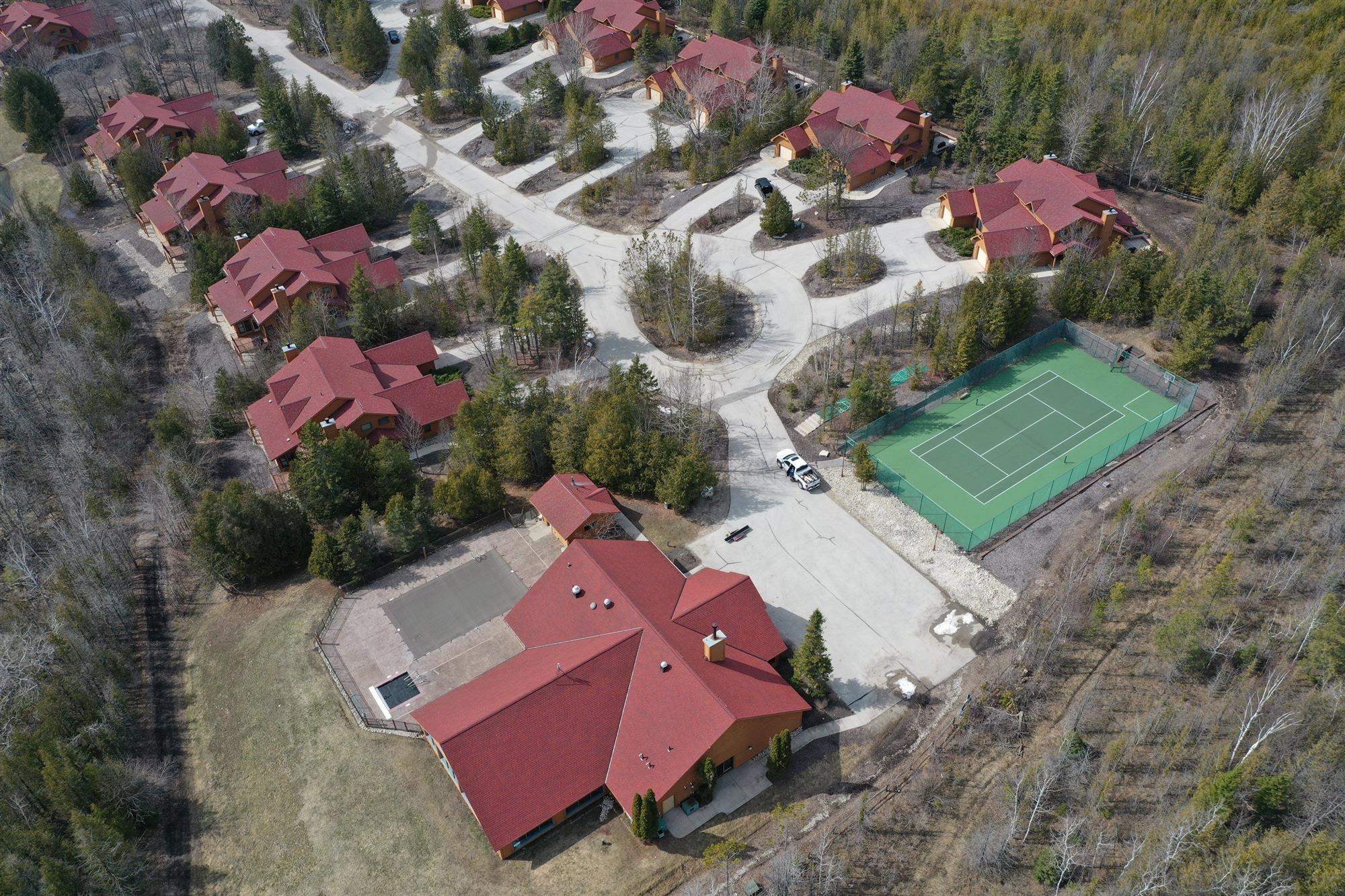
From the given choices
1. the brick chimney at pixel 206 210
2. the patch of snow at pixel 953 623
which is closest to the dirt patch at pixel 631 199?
the brick chimney at pixel 206 210

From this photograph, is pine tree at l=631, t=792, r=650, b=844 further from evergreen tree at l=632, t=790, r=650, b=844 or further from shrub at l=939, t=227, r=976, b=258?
shrub at l=939, t=227, r=976, b=258

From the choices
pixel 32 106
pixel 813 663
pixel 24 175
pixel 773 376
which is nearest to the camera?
pixel 813 663

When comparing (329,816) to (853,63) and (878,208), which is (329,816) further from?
(853,63)

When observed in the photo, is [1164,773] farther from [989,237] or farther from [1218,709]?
[989,237]

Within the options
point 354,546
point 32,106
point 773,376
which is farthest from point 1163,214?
point 32,106

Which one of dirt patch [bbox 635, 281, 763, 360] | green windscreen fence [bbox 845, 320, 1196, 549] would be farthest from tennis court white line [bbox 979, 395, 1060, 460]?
dirt patch [bbox 635, 281, 763, 360]

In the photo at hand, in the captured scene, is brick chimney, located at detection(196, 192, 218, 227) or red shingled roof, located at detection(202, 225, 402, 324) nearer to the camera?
red shingled roof, located at detection(202, 225, 402, 324)

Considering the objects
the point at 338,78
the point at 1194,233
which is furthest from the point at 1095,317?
the point at 338,78
